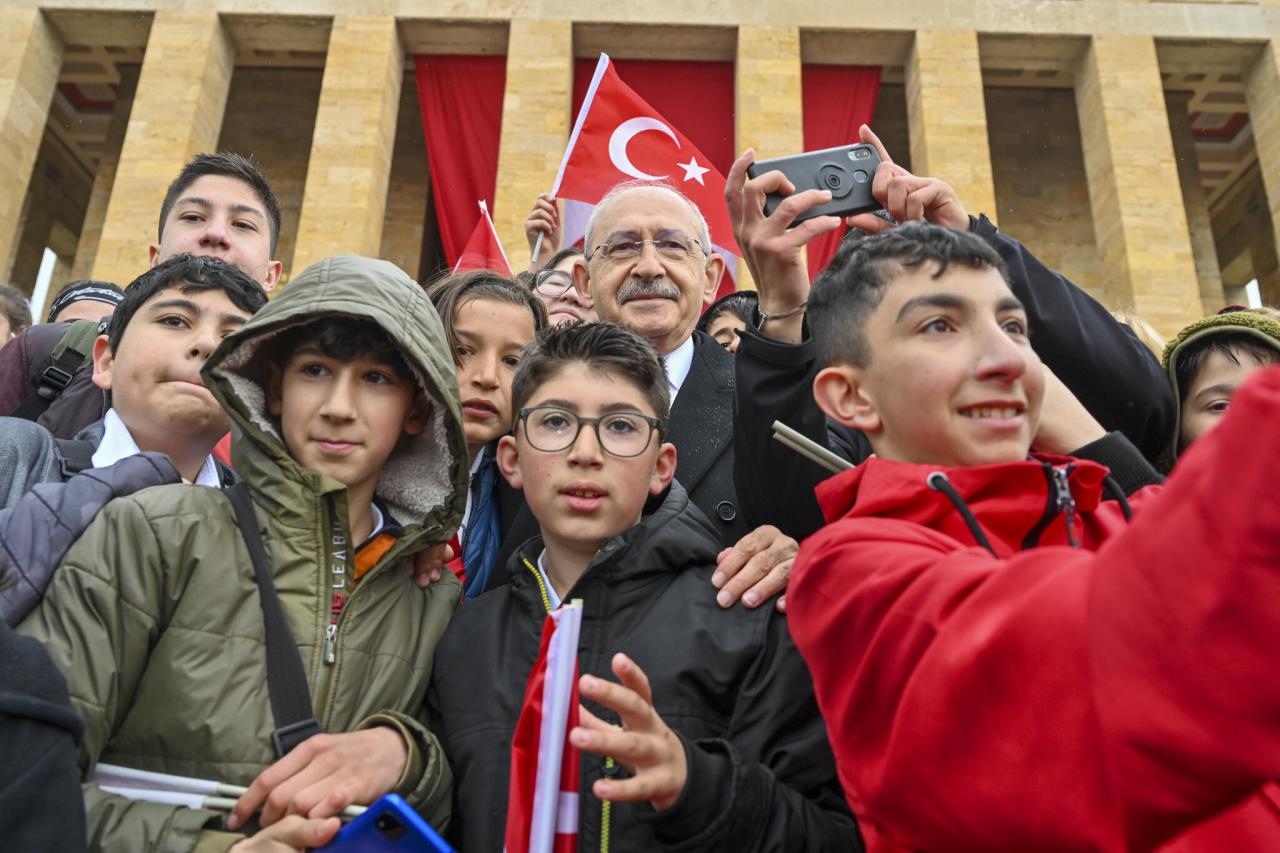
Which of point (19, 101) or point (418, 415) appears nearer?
point (418, 415)

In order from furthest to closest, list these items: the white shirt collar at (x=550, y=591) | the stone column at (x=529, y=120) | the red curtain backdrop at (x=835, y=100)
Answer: the red curtain backdrop at (x=835, y=100) < the stone column at (x=529, y=120) < the white shirt collar at (x=550, y=591)

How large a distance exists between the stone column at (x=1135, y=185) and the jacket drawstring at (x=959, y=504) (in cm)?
1322

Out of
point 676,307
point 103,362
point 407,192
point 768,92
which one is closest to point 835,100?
point 768,92

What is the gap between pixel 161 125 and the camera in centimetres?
1438

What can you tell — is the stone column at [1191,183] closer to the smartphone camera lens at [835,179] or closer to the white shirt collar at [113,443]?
the smartphone camera lens at [835,179]

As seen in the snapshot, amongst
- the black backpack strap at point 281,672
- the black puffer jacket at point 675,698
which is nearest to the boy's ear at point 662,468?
the black puffer jacket at point 675,698

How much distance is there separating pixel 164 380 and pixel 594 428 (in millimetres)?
1384

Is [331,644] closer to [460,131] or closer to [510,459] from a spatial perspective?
[510,459]

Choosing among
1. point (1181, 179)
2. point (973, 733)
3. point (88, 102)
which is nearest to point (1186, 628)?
point (973, 733)

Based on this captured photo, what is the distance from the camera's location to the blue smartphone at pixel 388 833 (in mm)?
1627

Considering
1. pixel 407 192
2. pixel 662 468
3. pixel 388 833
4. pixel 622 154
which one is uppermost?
pixel 407 192

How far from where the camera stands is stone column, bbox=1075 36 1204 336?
43.8 feet

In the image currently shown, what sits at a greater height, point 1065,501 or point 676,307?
point 676,307

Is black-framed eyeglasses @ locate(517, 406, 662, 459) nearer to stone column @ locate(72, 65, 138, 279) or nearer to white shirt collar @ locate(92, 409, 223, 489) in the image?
white shirt collar @ locate(92, 409, 223, 489)
